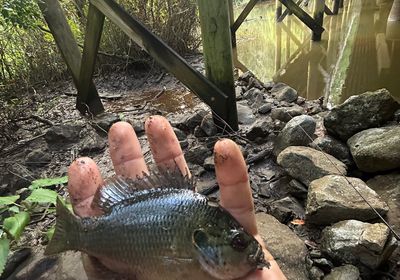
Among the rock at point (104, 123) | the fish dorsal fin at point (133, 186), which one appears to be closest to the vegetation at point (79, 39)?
the rock at point (104, 123)

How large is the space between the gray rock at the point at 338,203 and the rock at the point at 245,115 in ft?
5.83

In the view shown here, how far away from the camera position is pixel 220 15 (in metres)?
3.48

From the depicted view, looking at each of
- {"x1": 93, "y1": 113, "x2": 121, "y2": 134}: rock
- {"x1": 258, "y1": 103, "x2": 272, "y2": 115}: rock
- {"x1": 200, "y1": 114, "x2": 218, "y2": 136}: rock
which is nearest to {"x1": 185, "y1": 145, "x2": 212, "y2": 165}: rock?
{"x1": 200, "y1": 114, "x2": 218, "y2": 136}: rock

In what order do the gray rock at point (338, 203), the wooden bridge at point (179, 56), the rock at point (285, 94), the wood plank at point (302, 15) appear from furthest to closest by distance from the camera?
the wood plank at point (302, 15), the rock at point (285, 94), the wooden bridge at point (179, 56), the gray rock at point (338, 203)

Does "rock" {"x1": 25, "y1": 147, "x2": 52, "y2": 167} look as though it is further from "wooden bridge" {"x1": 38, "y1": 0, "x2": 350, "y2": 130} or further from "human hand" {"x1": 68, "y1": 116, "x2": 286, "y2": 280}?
"human hand" {"x1": 68, "y1": 116, "x2": 286, "y2": 280}

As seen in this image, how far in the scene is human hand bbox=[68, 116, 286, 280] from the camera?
1.58 meters

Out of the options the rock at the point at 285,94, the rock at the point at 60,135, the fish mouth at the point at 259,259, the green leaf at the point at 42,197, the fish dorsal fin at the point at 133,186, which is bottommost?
the rock at the point at 285,94

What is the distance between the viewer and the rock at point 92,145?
162 inches

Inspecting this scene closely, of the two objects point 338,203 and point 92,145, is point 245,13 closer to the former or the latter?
point 92,145

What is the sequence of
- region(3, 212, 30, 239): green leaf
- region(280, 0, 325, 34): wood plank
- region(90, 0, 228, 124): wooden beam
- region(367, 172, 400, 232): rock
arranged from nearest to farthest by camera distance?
region(3, 212, 30, 239): green leaf, region(367, 172, 400, 232): rock, region(90, 0, 228, 124): wooden beam, region(280, 0, 325, 34): wood plank

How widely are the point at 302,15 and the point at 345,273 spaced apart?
8.87 m

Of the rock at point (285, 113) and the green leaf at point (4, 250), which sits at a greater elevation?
the green leaf at point (4, 250)

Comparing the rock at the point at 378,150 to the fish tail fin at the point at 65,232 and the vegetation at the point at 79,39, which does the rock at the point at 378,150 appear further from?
the vegetation at the point at 79,39

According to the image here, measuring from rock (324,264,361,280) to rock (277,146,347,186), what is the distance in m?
0.98
